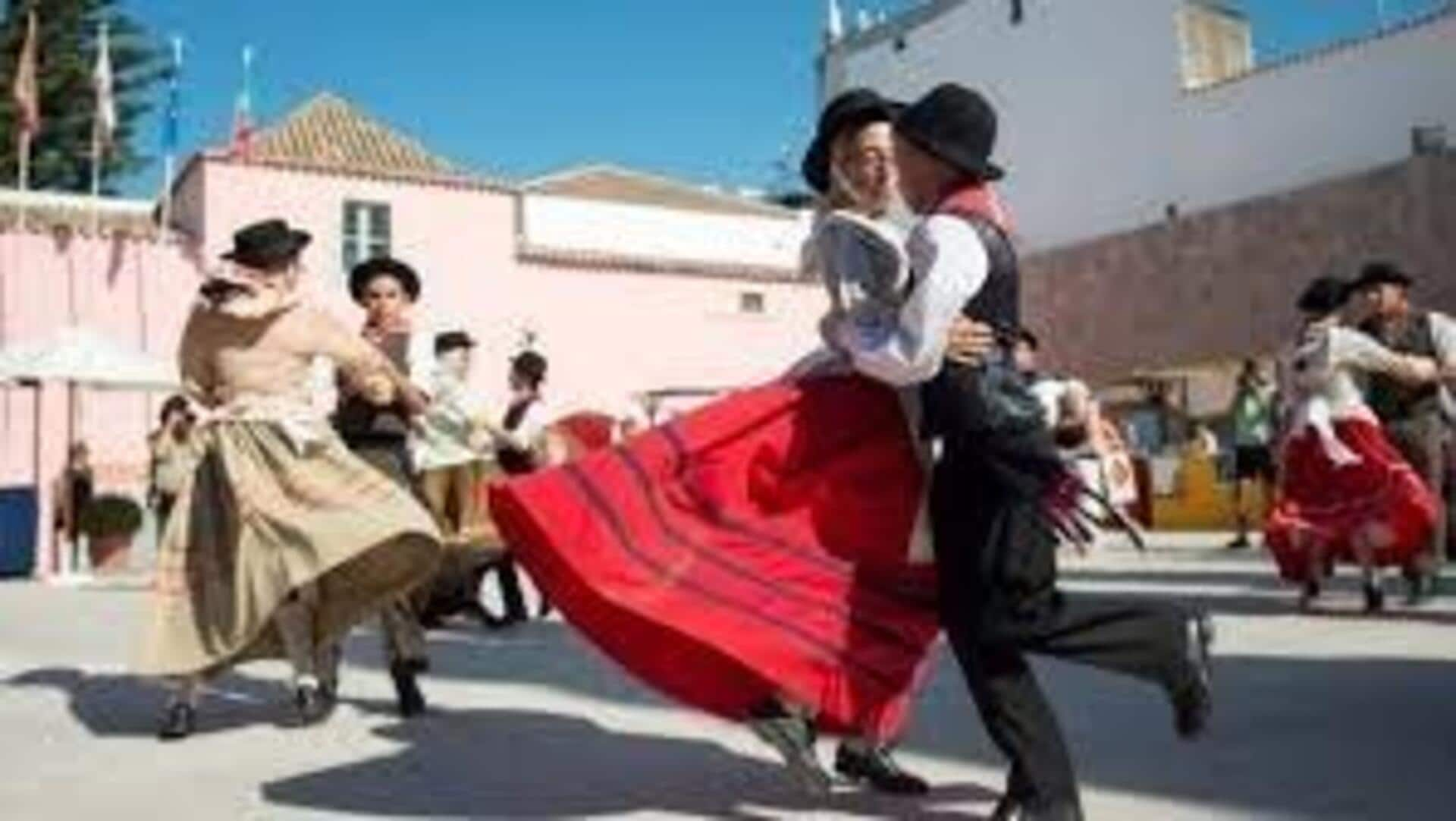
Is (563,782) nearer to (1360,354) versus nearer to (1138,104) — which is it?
(1360,354)

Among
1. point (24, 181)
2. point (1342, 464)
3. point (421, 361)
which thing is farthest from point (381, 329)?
point (24, 181)

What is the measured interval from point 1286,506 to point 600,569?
7.24 metres

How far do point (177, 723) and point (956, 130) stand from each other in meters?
4.19

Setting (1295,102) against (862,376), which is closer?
(862,376)

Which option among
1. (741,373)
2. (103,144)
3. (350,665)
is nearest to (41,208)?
(103,144)

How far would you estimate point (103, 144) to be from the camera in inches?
1770

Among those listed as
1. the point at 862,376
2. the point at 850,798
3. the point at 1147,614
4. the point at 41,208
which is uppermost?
the point at 41,208

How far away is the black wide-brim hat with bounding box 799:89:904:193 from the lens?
6059 millimetres

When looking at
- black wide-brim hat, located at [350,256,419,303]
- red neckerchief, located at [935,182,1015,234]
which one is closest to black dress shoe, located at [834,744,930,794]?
red neckerchief, located at [935,182,1015,234]

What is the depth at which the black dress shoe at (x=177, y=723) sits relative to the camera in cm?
827

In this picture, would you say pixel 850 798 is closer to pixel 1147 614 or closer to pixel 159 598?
pixel 1147 614

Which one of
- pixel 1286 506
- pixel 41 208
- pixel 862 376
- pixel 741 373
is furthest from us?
pixel 741 373

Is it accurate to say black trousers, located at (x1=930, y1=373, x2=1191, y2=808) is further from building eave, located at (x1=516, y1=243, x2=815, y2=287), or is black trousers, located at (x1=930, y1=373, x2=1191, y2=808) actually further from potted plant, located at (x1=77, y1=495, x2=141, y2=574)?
building eave, located at (x1=516, y1=243, x2=815, y2=287)

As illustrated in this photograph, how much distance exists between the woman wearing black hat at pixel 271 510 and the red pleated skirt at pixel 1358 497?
524 cm
